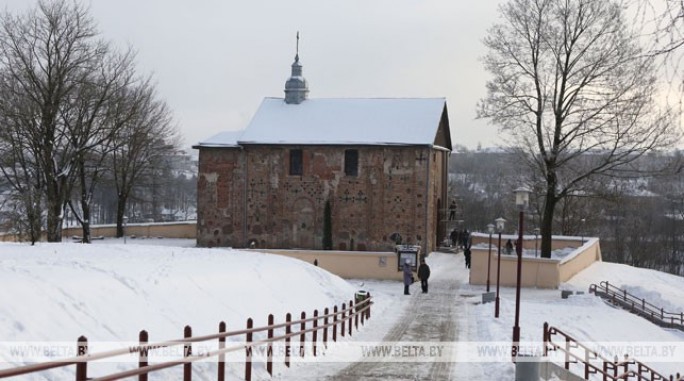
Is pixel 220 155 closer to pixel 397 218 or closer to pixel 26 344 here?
pixel 397 218

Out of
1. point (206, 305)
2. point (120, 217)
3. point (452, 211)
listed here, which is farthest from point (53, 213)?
point (452, 211)

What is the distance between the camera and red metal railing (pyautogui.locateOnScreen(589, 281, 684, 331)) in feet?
109

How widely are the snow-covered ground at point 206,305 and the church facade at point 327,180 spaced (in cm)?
1356

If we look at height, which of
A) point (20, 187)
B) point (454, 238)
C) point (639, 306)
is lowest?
point (639, 306)

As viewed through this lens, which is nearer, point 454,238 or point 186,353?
point 186,353

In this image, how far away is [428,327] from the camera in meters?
19.2

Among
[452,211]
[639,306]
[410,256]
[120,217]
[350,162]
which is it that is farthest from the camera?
[452,211]

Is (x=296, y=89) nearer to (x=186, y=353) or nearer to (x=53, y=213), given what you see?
(x=53, y=213)

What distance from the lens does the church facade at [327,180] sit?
4362 centimetres

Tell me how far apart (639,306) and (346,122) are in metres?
20.4

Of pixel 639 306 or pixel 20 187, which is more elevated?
pixel 20 187

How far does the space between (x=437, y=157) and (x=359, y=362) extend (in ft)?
Answer: 114

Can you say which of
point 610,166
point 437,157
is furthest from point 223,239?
point 610,166

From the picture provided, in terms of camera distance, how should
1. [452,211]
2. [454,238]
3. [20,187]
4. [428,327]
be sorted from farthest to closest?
[452,211] < [454,238] < [20,187] < [428,327]
